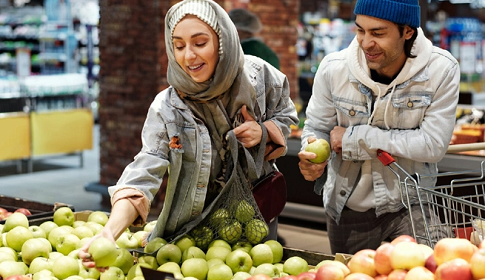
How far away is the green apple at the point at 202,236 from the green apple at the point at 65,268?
0.47m

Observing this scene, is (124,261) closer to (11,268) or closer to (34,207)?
(11,268)

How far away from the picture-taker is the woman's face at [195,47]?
96.5 inches

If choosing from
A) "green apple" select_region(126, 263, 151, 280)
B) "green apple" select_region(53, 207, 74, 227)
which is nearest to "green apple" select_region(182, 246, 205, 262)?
"green apple" select_region(126, 263, 151, 280)

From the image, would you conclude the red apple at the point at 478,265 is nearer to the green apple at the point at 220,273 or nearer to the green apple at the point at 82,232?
the green apple at the point at 220,273

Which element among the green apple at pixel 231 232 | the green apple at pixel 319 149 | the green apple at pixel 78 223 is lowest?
the green apple at pixel 78 223

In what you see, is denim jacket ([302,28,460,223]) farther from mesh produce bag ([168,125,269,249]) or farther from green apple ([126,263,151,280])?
green apple ([126,263,151,280])

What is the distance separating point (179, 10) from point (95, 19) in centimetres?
1303

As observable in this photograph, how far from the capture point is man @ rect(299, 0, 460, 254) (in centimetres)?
280

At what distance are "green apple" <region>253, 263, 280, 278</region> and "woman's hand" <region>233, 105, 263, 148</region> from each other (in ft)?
1.55

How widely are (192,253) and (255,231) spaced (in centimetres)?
27

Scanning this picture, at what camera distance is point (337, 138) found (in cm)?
296

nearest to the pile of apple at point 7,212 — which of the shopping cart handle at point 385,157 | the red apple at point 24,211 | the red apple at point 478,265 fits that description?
the red apple at point 24,211

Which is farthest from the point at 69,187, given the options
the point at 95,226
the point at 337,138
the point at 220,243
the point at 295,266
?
the point at 295,266

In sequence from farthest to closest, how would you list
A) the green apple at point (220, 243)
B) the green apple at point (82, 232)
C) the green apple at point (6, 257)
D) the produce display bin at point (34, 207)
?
the produce display bin at point (34, 207), the green apple at point (82, 232), the green apple at point (6, 257), the green apple at point (220, 243)
